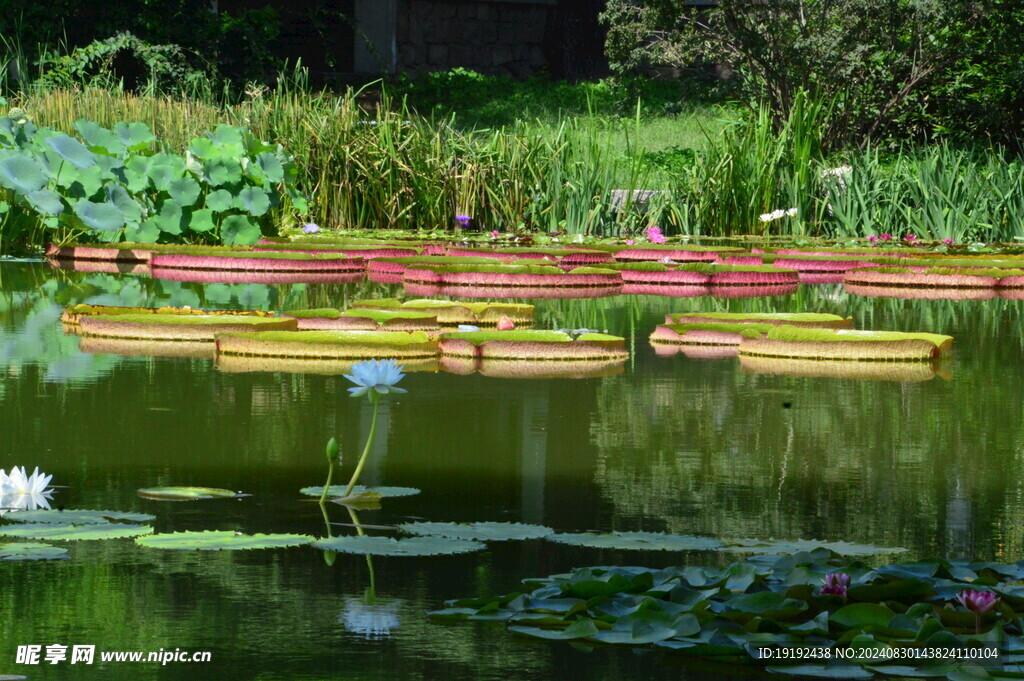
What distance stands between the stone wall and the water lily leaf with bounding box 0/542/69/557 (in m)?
21.4

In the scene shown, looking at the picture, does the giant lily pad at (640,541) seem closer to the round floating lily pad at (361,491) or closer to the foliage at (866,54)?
the round floating lily pad at (361,491)

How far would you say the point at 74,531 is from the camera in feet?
9.80

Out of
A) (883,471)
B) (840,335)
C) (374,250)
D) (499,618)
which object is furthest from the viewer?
(374,250)

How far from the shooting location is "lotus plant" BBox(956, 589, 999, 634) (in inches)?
94.3

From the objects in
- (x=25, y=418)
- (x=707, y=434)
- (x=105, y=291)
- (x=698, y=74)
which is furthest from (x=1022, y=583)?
(x=698, y=74)

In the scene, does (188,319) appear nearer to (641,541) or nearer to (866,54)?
(641,541)

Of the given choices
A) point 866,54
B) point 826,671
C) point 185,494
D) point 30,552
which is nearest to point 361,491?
point 185,494

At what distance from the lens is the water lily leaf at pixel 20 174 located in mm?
9648

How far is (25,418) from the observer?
427 centimetres

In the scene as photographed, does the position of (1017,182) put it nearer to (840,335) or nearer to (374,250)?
(374,250)

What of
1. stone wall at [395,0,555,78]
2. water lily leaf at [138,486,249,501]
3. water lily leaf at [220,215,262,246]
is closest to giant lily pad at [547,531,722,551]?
water lily leaf at [138,486,249,501]

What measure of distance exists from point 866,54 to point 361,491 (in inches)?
581

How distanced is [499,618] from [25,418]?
85.5 inches

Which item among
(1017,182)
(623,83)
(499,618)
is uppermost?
(623,83)
